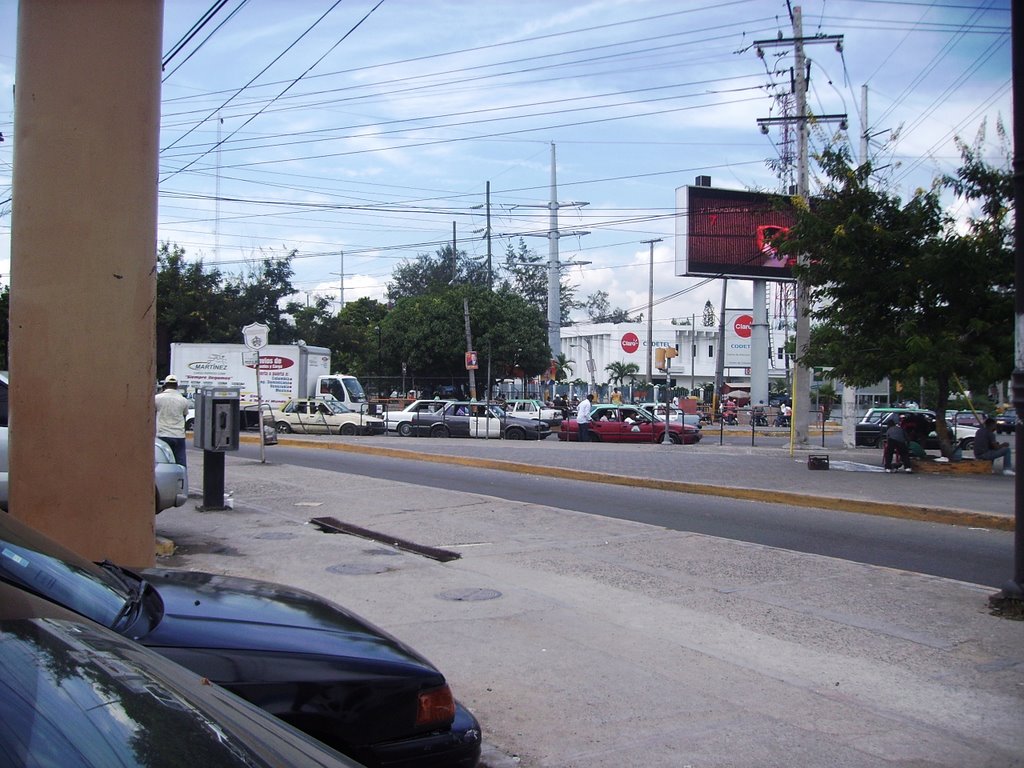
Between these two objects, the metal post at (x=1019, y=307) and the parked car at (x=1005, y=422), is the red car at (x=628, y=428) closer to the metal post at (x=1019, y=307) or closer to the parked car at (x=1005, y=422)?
the parked car at (x=1005, y=422)

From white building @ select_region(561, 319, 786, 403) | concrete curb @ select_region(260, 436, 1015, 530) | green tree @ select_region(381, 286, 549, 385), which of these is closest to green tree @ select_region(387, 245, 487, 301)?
white building @ select_region(561, 319, 786, 403)

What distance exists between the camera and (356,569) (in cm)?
884

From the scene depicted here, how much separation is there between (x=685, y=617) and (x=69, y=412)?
4.79 metres

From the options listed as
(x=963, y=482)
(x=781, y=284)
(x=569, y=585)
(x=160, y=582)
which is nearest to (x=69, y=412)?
(x=160, y=582)

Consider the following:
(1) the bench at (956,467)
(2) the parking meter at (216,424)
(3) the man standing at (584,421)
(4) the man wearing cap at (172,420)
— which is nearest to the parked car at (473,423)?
(3) the man standing at (584,421)

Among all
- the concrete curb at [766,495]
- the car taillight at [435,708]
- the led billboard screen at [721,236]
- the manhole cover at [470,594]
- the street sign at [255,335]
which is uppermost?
the led billboard screen at [721,236]

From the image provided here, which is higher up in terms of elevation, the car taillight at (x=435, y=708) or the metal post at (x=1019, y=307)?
the metal post at (x=1019, y=307)

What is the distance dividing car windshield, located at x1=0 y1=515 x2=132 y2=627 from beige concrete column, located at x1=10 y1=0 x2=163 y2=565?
2972 millimetres

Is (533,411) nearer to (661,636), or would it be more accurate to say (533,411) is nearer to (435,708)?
(661,636)

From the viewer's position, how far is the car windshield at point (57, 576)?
3.38m

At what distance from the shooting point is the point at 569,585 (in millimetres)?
8352

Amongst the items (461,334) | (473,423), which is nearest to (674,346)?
(461,334)

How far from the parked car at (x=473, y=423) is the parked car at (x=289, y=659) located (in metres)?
29.2

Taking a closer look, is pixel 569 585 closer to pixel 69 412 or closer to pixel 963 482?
pixel 69 412
